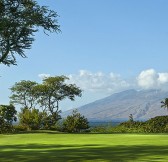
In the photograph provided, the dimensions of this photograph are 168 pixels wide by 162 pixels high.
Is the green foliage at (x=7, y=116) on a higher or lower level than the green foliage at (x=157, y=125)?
higher

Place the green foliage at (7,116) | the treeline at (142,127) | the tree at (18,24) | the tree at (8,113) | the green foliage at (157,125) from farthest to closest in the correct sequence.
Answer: the green foliage at (157,125), the treeline at (142,127), the tree at (8,113), the green foliage at (7,116), the tree at (18,24)

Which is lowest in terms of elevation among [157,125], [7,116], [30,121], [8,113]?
[157,125]

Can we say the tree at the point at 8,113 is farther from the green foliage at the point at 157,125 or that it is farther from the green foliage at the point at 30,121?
the green foliage at the point at 157,125

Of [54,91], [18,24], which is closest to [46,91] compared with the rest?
[54,91]

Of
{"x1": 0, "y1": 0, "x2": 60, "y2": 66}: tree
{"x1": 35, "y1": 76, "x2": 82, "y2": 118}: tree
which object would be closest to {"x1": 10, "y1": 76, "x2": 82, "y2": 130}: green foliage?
{"x1": 35, "y1": 76, "x2": 82, "y2": 118}: tree

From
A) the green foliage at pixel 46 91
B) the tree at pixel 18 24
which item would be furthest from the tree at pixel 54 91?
the tree at pixel 18 24

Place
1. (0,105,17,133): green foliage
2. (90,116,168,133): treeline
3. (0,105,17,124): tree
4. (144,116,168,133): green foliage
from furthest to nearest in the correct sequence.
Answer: (144,116,168,133): green foliage, (90,116,168,133): treeline, (0,105,17,124): tree, (0,105,17,133): green foliage

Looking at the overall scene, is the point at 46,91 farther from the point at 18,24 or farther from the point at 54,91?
the point at 18,24

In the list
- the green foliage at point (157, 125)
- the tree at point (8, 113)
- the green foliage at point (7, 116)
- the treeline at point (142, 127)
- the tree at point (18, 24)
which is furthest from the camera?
the green foliage at point (157, 125)

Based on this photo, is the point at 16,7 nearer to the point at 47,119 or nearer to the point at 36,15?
the point at 36,15

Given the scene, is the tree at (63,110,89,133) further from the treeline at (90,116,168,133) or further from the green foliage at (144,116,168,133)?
the green foliage at (144,116,168,133)

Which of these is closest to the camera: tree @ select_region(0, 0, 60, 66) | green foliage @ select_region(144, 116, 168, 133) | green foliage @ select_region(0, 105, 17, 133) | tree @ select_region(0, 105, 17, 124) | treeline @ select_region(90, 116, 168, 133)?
tree @ select_region(0, 0, 60, 66)

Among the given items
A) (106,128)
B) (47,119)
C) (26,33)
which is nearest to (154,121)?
(106,128)

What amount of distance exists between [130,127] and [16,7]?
40.4m
